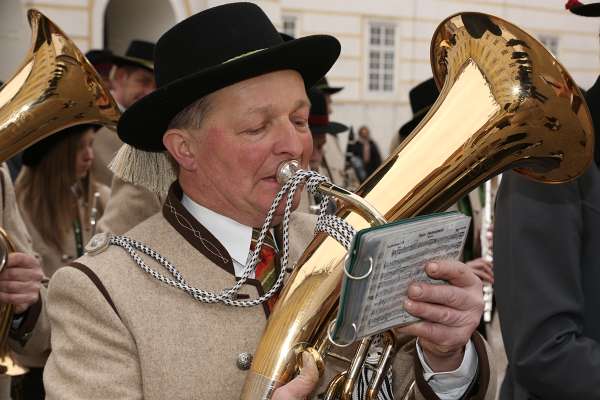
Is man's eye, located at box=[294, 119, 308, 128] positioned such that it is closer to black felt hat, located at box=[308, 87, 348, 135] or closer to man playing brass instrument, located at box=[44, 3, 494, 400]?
man playing brass instrument, located at box=[44, 3, 494, 400]

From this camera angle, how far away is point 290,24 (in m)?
16.7

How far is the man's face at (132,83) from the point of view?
549cm

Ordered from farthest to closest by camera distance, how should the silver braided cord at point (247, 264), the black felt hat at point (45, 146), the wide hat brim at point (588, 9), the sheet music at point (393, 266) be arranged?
the black felt hat at point (45, 146), the wide hat brim at point (588, 9), the silver braided cord at point (247, 264), the sheet music at point (393, 266)

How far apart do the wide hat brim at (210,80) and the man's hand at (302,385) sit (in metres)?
0.68

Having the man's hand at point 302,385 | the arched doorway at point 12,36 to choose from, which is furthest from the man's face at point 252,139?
the arched doorway at point 12,36

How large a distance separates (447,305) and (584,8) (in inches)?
46.7

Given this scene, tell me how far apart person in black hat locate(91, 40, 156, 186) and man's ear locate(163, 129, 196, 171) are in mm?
3160

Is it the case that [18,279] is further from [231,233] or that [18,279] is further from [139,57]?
[139,57]

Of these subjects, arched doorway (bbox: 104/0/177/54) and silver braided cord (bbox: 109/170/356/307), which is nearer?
silver braided cord (bbox: 109/170/356/307)

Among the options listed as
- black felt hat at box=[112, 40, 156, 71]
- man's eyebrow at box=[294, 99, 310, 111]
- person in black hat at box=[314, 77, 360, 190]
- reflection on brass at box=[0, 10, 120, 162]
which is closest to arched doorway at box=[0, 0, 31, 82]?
black felt hat at box=[112, 40, 156, 71]

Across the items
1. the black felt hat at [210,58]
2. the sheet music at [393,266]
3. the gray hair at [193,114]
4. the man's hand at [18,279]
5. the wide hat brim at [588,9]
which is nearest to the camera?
the sheet music at [393,266]

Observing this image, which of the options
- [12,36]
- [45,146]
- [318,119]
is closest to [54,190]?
[45,146]

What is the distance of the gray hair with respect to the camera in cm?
202

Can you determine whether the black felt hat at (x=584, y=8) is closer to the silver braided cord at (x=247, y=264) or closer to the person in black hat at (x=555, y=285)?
the person in black hat at (x=555, y=285)
